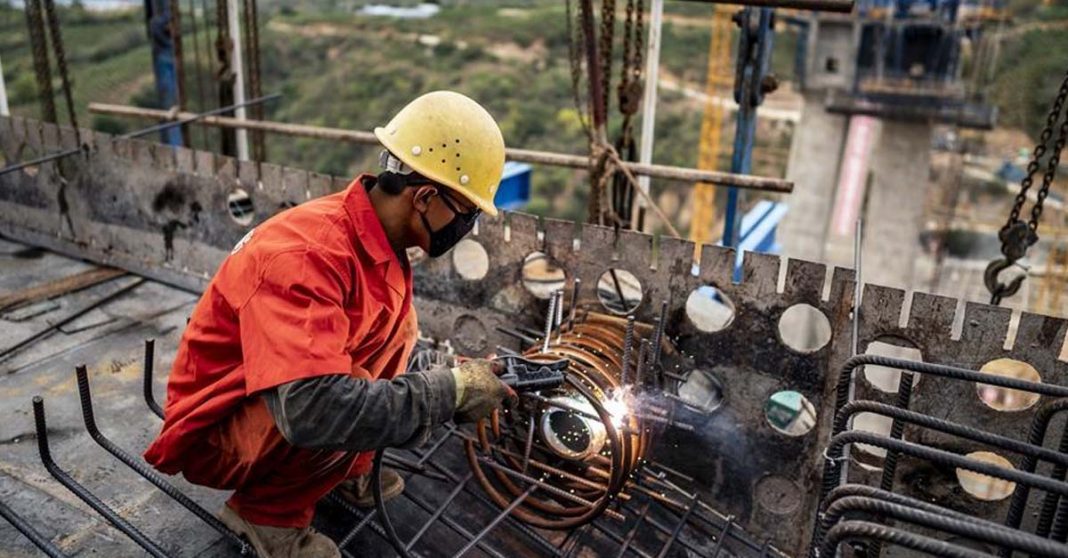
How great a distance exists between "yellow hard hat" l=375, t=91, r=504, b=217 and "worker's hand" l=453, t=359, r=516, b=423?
0.62m

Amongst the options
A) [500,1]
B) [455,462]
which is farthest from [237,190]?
[500,1]

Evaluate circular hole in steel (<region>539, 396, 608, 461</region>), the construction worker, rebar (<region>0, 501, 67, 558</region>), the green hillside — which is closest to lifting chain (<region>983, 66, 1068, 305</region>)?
circular hole in steel (<region>539, 396, 608, 461</region>)

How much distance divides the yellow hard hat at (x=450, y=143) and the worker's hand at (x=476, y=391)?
24.3 inches

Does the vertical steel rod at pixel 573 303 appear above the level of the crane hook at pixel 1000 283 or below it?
below

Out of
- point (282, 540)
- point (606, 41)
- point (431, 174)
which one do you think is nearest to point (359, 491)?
point (282, 540)

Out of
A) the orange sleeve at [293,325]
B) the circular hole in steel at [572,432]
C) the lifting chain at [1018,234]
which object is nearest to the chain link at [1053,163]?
the lifting chain at [1018,234]

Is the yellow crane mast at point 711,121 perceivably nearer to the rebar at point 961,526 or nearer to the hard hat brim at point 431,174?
the hard hat brim at point 431,174

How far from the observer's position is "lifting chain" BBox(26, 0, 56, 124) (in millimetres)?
7973

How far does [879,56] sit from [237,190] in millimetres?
24441

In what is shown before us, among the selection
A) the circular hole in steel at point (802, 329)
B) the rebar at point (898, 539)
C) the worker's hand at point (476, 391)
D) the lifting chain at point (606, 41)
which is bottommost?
the circular hole in steel at point (802, 329)

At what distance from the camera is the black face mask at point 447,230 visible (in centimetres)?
297

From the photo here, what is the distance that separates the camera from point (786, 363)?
423 cm

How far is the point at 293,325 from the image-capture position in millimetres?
2447

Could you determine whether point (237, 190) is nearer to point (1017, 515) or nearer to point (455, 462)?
point (455, 462)
